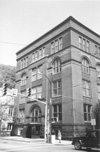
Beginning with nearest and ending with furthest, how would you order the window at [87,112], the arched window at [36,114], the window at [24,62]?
the window at [87,112] → the arched window at [36,114] → the window at [24,62]

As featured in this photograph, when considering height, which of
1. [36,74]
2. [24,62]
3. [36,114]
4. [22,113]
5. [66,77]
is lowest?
[36,114]

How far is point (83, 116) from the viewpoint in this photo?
3022 cm

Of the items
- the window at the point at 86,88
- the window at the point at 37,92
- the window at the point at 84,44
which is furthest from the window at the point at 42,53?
the window at the point at 86,88

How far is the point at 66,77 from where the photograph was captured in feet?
104

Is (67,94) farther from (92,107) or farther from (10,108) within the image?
(10,108)

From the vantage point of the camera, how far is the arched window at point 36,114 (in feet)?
117

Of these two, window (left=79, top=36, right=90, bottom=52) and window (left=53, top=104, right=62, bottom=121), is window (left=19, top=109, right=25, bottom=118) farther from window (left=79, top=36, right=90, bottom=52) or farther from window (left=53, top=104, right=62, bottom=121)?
window (left=79, top=36, right=90, bottom=52)

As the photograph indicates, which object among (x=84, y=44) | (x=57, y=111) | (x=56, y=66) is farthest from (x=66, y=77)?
(x=84, y=44)

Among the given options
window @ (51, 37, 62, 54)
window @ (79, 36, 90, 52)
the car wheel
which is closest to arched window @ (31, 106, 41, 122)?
window @ (51, 37, 62, 54)

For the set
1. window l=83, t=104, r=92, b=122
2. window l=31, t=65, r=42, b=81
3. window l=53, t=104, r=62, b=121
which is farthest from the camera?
window l=31, t=65, r=42, b=81

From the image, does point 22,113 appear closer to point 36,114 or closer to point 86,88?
point 36,114

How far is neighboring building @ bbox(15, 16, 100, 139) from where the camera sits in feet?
98.2

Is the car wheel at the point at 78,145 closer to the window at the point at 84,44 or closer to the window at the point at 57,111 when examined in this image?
the window at the point at 57,111

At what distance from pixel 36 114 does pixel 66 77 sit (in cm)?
1034
